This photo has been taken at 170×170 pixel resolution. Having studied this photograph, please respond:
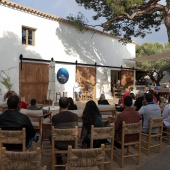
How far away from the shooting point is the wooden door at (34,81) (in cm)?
1088

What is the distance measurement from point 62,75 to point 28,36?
9.01 ft

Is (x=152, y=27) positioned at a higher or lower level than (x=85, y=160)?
higher

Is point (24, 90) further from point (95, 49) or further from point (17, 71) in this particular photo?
point (95, 49)

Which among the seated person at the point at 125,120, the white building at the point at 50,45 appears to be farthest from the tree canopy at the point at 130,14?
the seated person at the point at 125,120

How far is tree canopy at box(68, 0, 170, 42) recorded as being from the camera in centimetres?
971

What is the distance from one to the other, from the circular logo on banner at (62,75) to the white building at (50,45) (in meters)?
0.18

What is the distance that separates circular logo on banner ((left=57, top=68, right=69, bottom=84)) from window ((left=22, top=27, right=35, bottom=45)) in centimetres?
212

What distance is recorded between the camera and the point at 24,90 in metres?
10.9

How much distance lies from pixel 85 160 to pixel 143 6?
372 inches

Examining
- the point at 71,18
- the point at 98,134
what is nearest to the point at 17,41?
the point at 71,18

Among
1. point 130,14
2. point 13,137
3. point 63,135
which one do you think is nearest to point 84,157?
point 63,135

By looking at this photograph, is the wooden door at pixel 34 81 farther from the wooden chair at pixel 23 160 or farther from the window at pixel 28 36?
the wooden chair at pixel 23 160

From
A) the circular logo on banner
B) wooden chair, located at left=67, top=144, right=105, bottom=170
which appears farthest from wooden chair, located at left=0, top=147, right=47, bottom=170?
the circular logo on banner

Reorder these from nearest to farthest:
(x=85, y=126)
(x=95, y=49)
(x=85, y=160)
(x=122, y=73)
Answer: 1. (x=85, y=160)
2. (x=85, y=126)
3. (x=95, y=49)
4. (x=122, y=73)
